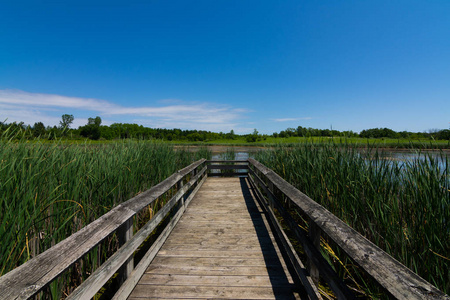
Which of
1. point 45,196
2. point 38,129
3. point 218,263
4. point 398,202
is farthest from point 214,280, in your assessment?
point 38,129

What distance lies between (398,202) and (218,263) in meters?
2.21

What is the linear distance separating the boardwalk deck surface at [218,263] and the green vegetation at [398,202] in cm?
84

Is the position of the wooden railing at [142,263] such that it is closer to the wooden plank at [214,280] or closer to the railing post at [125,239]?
the railing post at [125,239]

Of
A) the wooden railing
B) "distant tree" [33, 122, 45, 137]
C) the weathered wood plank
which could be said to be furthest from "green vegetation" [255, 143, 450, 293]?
"distant tree" [33, 122, 45, 137]

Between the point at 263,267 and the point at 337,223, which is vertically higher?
the point at 337,223

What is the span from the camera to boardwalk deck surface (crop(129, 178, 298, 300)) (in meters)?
2.05

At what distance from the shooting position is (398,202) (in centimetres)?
235

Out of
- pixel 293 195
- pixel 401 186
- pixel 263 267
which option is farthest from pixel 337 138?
pixel 263 267

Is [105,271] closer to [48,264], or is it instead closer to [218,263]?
[48,264]

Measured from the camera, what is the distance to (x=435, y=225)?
5.83 ft

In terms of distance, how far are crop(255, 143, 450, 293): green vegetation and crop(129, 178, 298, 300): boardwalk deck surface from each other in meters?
0.84

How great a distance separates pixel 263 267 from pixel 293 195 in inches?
36.6

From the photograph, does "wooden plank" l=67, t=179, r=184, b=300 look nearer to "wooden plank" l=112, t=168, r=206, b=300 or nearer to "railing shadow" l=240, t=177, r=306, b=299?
"wooden plank" l=112, t=168, r=206, b=300

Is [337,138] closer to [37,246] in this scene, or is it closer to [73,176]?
[73,176]
